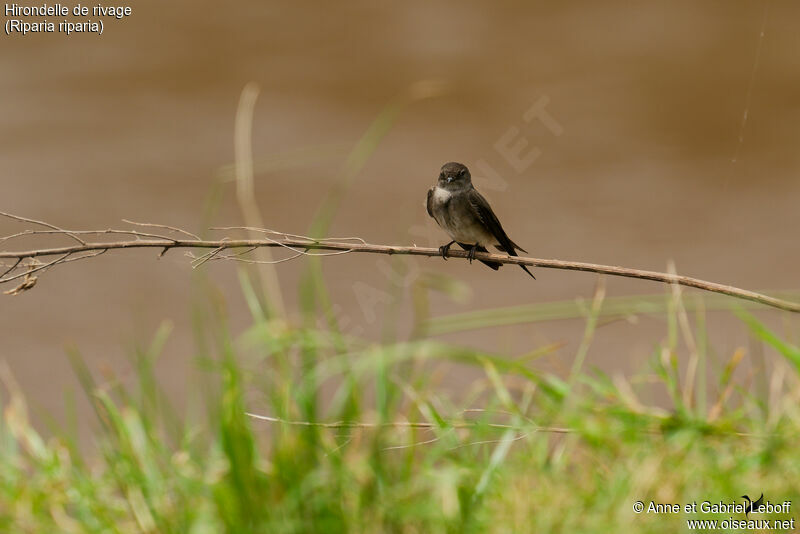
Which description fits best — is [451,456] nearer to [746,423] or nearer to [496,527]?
[496,527]

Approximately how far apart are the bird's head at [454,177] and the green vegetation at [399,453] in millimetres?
2098

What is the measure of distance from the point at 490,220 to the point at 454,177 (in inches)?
10.8

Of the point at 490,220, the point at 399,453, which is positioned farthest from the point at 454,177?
the point at 399,453

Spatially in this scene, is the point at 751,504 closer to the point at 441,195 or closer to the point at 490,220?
the point at 490,220

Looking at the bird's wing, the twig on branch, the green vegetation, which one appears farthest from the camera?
the bird's wing

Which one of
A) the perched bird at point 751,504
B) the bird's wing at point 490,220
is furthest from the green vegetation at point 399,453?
the bird's wing at point 490,220

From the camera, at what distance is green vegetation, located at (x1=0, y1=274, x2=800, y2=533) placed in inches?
79.0

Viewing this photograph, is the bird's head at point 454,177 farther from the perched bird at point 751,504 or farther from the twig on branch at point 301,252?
the perched bird at point 751,504

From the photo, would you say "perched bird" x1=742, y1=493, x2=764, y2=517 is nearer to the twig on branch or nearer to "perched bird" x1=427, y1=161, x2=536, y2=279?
the twig on branch

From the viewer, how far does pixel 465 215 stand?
14.9 ft

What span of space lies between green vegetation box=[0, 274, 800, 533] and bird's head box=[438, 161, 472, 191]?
6.88ft

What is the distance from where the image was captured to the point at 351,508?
2.04m

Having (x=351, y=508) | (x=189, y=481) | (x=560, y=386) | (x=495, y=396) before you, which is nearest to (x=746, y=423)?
(x=560, y=386)

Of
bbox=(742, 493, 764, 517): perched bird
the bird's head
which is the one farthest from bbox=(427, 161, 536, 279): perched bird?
bbox=(742, 493, 764, 517): perched bird
